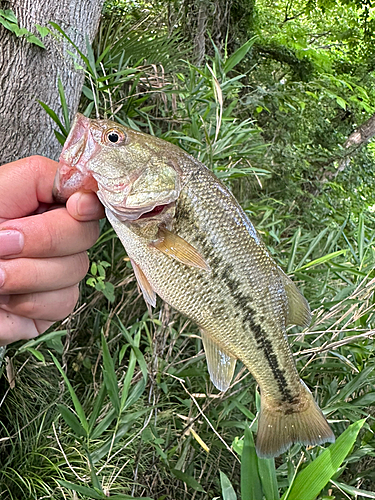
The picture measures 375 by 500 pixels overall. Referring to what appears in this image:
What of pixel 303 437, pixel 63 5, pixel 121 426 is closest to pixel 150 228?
pixel 303 437

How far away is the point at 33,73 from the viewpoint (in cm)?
217

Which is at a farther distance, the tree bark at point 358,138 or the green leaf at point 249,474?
the tree bark at point 358,138

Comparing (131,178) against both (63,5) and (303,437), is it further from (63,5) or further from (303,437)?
(63,5)

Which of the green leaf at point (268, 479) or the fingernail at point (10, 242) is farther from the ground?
the fingernail at point (10, 242)

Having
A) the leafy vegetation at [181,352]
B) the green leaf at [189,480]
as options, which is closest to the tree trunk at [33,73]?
the leafy vegetation at [181,352]

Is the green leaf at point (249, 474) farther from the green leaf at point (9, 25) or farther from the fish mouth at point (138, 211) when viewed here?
the green leaf at point (9, 25)

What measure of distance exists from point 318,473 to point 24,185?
3.72 ft

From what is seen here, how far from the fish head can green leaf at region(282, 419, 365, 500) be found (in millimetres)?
818

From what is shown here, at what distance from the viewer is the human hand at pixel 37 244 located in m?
1.08

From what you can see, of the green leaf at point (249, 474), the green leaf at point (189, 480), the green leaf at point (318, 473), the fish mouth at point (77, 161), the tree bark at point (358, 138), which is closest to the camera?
the fish mouth at point (77, 161)

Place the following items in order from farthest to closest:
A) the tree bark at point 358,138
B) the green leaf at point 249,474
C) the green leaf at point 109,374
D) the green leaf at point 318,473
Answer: the tree bark at point 358,138, the green leaf at point 109,374, the green leaf at point 249,474, the green leaf at point 318,473

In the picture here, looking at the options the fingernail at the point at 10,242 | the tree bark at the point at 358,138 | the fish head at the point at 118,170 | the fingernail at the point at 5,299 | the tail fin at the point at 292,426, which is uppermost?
the fish head at the point at 118,170

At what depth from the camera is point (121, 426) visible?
165 cm

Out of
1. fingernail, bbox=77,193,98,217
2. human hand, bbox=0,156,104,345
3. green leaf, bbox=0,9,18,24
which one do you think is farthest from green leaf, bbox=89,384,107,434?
green leaf, bbox=0,9,18,24
